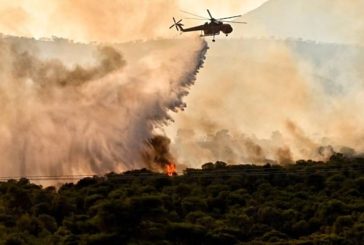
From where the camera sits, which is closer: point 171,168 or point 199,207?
point 199,207

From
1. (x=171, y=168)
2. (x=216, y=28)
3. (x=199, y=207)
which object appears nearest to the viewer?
(x=199, y=207)

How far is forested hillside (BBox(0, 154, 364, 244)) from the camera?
9256 cm

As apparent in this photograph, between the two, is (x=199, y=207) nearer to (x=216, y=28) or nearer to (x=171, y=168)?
(x=216, y=28)

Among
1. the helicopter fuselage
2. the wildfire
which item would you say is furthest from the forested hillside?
the helicopter fuselage

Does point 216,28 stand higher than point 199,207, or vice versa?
point 216,28

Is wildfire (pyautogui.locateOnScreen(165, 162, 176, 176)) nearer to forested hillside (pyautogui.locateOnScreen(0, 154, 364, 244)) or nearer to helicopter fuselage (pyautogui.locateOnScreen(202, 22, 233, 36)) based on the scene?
forested hillside (pyautogui.locateOnScreen(0, 154, 364, 244))

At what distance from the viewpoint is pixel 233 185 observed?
13250cm

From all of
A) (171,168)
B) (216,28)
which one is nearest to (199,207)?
(216,28)

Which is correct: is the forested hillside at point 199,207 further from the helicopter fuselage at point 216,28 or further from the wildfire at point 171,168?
the helicopter fuselage at point 216,28

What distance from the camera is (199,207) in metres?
116

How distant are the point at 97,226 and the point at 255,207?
27.7 meters

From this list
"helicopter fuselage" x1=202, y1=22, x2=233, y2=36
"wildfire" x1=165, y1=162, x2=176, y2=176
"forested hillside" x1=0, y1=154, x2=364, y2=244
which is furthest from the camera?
"wildfire" x1=165, y1=162, x2=176, y2=176

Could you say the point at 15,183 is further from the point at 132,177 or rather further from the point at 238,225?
the point at 238,225

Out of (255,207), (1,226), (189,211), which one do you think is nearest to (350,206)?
(255,207)
